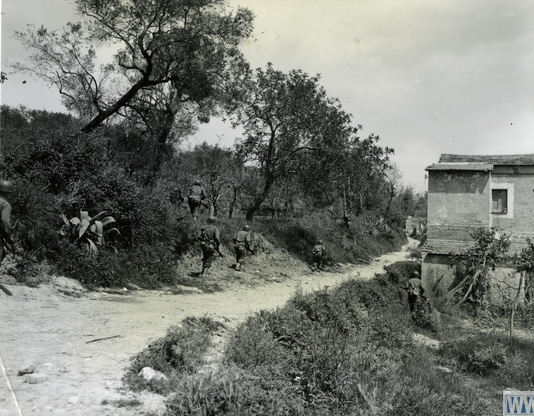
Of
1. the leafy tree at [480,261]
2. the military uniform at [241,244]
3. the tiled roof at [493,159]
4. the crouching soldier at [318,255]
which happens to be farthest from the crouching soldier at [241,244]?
the tiled roof at [493,159]

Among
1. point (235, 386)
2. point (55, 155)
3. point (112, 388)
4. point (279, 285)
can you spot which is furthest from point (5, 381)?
point (279, 285)

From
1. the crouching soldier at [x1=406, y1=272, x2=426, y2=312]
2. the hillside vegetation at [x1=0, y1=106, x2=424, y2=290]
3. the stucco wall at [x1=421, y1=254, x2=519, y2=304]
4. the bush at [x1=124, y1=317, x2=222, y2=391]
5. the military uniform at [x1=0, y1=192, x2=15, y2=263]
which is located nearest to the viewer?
the bush at [x1=124, y1=317, x2=222, y2=391]

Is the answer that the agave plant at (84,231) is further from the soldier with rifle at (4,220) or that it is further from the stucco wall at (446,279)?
the stucco wall at (446,279)

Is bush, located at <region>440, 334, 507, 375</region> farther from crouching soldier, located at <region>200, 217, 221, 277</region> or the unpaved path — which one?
crouching soldier, located at <region>200, 217, 221, 277</region>

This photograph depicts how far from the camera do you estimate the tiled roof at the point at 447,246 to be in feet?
56.6

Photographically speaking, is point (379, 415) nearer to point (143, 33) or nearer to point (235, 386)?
point (235, 386)

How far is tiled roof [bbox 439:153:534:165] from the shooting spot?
708 inches

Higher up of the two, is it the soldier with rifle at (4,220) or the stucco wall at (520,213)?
the stucco wall at (520,213)

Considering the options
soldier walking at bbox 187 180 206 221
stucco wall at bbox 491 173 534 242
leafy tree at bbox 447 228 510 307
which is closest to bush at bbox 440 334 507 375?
leafy tree at bbox 447 228 510 307

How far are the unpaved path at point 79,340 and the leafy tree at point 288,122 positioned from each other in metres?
11.8

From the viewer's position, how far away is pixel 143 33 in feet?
51.9

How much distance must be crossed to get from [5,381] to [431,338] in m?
12.1


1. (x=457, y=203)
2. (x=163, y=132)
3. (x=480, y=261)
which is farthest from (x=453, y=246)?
(x=163, y=132)

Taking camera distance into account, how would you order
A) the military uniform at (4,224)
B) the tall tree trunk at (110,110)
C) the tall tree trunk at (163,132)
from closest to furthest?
the military uniform at (4,224), the tall tree trunk at (110,110), the tall tree trunk at (163,132)
